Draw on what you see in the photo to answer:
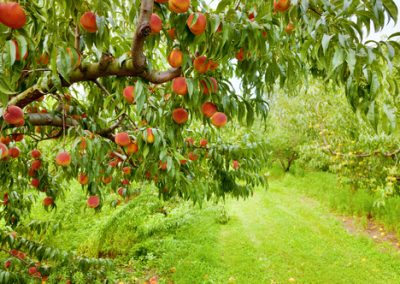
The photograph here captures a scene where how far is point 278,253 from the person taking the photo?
6121mm

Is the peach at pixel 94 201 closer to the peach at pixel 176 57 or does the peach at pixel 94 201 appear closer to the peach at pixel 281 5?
the peach at pixel 176 57

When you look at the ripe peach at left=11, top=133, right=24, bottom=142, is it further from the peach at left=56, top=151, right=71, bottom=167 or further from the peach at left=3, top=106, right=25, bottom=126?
the peach at left=3, top=106, right=25, bottom=126

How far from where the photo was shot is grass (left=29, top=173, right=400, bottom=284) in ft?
17.3

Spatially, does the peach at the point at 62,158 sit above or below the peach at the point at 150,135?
below

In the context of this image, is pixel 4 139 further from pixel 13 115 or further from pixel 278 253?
pixel 278 253

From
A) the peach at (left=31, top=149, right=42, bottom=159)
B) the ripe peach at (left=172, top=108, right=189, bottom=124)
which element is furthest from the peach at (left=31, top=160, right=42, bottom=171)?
the ripe peach at (left=172, top=108, right=189, bottom=124)

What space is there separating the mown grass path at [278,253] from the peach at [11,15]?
15.9 ft

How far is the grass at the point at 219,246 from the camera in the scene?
5270 mm

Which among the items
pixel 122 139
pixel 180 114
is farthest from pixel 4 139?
pixel 180 114

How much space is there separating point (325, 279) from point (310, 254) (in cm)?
92

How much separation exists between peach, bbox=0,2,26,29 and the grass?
469 cm

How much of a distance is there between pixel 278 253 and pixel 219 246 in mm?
1117

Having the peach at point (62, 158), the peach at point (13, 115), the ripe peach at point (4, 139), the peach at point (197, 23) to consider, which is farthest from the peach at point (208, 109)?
the ripe peach at point (4, 139)

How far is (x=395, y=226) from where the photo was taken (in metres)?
7.02
